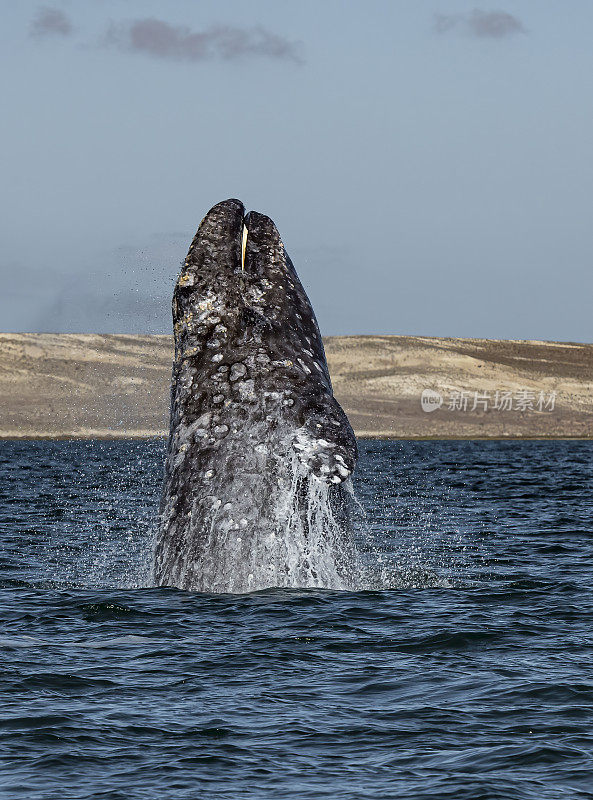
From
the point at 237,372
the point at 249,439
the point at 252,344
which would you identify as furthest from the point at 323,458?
the point at 252,344

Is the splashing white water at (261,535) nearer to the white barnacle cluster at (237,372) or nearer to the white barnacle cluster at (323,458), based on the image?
the white barnacle cluster at (323,458)

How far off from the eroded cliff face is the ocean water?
9333 cm

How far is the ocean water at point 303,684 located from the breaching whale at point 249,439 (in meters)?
0.31

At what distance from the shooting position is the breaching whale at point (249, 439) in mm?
9836

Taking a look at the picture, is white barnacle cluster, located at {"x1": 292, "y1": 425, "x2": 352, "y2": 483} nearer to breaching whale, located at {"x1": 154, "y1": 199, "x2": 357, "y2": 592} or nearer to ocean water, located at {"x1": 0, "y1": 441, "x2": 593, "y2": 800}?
breaching whale, located at {"x1": 154, "y1": 199, "x2": 357, "y2": 592}

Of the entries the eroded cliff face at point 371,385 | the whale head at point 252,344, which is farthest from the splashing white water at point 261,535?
the eroded cliff face at point 371,385

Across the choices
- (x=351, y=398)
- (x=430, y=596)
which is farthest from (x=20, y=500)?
(x=351, y=398)

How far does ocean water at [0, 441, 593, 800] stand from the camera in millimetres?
6539

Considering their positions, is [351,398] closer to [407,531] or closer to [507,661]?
[407,531]

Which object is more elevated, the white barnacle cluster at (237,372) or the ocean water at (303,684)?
the white barnacle cluster at (237,372)

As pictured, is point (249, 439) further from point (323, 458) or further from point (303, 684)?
point (303, 684)

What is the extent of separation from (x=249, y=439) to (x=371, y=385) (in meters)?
114

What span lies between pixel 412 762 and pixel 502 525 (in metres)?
15.3

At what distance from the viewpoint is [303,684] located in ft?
27.3
